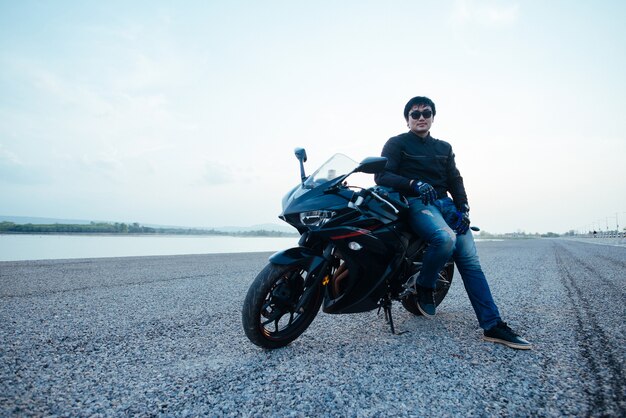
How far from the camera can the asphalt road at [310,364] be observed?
5.75ft

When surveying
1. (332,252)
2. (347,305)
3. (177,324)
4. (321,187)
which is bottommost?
(177,324)

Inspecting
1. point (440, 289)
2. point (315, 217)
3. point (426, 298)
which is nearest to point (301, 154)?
point (315, 217)

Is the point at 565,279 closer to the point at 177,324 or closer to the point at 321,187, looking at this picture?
the point at 321,187

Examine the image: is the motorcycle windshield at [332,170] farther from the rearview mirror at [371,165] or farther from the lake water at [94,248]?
the lake water at [94,248]

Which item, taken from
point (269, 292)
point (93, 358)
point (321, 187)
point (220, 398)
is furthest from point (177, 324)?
point (321, 187)

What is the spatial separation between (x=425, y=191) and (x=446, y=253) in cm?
56

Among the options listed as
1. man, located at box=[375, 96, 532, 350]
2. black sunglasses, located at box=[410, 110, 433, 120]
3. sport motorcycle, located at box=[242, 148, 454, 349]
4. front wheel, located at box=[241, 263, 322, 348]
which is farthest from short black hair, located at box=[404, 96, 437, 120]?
front wheel, located at box=[241, 263, 322, 348]

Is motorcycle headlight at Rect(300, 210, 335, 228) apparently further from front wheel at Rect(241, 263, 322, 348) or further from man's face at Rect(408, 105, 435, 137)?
man's face at Rect(408, 105, 435, 137)

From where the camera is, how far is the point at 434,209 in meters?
2.96

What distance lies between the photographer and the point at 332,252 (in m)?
2.62

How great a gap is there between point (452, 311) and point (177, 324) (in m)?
3.25

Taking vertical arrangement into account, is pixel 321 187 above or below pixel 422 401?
above

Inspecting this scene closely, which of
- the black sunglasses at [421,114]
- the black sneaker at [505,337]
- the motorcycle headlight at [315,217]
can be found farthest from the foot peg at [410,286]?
the black sunglasses at [421,114]

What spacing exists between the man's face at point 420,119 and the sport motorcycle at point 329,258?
3.06 ft
